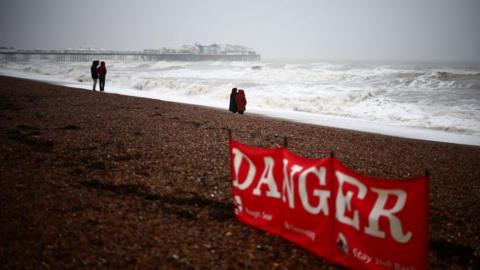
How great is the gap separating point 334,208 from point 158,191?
3.15 m

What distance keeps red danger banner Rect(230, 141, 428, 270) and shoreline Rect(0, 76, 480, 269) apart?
29cm

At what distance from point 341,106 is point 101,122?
1511cm

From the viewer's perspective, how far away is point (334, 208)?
360 cm

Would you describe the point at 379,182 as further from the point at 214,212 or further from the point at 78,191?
the point at 78,191

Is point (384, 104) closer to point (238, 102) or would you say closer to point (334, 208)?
point (238, 102)

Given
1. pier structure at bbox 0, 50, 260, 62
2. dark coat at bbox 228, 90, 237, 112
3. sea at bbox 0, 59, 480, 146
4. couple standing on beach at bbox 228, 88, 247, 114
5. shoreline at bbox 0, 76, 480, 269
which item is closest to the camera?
shoreline at bbox 0, 76, 480, 269

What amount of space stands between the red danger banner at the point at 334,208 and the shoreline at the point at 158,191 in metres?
0.29

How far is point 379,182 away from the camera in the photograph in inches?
126

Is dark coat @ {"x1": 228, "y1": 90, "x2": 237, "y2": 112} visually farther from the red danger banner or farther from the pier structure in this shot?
the pier structure

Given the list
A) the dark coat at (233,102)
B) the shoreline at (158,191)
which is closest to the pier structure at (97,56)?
the dark coat at (233,102)

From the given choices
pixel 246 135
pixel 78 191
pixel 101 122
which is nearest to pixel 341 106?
pixel 246 135

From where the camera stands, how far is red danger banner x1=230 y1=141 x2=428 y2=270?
3073 mm

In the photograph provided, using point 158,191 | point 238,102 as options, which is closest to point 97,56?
point 238,102

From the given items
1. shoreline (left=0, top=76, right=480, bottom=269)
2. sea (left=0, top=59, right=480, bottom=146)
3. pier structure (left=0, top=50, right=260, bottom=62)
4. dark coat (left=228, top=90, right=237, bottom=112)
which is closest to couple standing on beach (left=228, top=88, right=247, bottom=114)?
dark coat (left=228, top=90, right=237, bottom=112)
